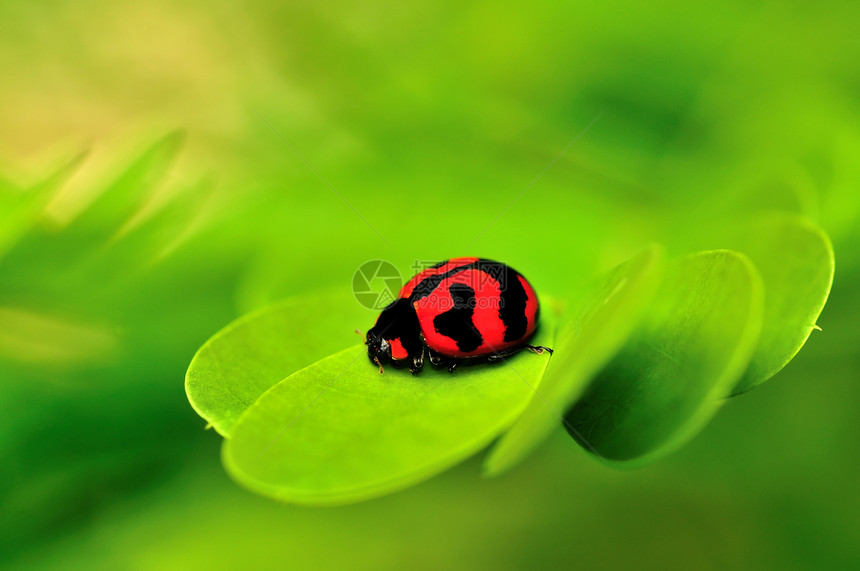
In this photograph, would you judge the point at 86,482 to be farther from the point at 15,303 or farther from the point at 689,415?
the point at 689,415

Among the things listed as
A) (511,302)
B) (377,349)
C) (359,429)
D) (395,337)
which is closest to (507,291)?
(511,302)

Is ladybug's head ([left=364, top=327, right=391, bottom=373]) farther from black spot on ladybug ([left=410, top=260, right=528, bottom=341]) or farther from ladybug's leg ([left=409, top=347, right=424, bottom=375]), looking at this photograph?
black spot on ladybug ([left=410, top=260, right=528, bottom=341])

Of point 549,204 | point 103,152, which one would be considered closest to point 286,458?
point 549,204

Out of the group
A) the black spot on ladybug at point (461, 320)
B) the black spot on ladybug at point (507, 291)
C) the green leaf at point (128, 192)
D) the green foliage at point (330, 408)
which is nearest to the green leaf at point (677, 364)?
the green foliage at point (330, 408)

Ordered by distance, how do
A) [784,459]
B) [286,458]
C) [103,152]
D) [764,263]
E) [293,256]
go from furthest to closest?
[103,152], [293,256], [784,459], [764,263], [286,458]

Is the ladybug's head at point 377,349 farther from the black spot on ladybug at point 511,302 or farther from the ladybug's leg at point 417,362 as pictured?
the black spot on ladybug at point 511,302

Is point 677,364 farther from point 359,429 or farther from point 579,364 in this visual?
point 359,429
